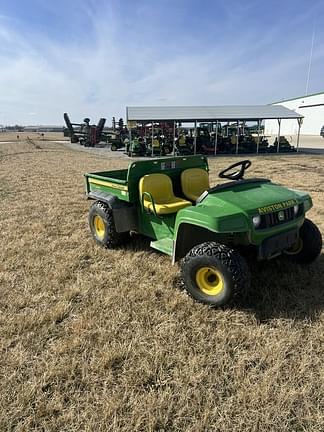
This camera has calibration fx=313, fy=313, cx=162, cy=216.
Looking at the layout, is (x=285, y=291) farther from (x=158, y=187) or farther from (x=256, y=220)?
(x=158, y=187)

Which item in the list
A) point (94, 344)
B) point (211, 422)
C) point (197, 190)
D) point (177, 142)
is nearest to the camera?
point (211, 422)

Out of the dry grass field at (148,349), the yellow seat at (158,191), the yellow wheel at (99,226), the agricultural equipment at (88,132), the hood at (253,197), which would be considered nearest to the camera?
the dry grass field at (148,349)

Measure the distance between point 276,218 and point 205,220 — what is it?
63 cm

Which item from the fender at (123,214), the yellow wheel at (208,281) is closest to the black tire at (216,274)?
the yellow wheel at (208,281)

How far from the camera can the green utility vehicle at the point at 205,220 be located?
2.50 m

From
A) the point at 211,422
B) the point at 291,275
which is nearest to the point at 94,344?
the point at 211,422

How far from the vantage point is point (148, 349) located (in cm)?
223

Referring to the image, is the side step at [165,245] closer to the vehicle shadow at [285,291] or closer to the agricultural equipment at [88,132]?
the vehicle shadow at [285,291]

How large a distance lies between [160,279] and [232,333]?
3.35ft

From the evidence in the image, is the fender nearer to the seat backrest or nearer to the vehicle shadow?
the seat backrest

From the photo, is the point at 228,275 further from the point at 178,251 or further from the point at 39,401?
the point at 39,401

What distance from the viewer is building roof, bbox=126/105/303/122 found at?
17344 millimetres

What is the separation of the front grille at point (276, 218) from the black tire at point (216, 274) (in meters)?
0.34

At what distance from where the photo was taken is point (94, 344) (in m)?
2.28
